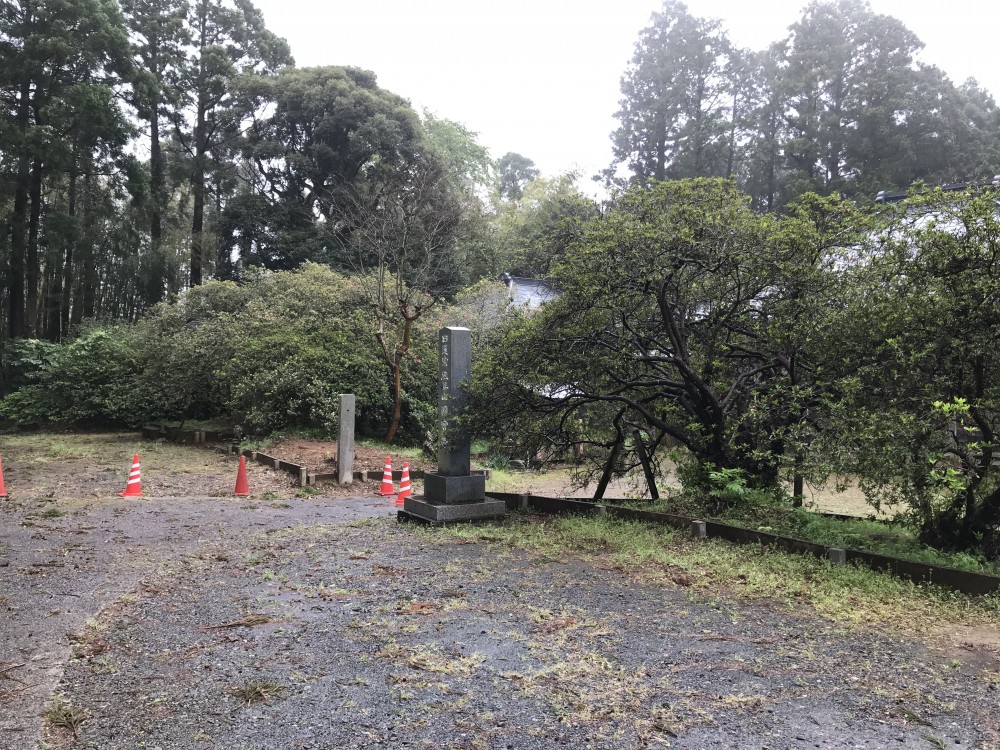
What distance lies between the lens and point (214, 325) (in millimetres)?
16406

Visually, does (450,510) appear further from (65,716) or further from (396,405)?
(396,405)

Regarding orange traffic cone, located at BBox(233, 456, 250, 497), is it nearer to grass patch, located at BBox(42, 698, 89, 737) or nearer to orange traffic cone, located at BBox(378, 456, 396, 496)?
orange traffic cone, located at BBox(378, 456, 396, 496)

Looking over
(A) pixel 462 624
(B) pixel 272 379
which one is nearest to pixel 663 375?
(A) pixel 462 624

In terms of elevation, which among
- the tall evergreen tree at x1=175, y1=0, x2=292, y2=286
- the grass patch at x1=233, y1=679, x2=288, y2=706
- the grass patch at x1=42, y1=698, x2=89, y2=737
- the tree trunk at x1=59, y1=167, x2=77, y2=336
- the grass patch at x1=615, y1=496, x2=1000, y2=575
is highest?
the tall evergreen tree at x1=175, y1=0, x2=292, y2=286

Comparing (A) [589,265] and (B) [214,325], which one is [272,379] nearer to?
(B) [214,325]

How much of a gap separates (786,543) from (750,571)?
2.67 ft

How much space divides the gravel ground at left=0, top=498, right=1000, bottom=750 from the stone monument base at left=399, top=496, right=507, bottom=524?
1667 millimetres

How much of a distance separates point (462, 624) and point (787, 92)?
28664 millimetres

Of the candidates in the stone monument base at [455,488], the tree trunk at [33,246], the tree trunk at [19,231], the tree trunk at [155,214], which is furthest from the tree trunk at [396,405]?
the tree trunk at [19,231]

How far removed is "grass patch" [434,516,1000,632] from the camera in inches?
169

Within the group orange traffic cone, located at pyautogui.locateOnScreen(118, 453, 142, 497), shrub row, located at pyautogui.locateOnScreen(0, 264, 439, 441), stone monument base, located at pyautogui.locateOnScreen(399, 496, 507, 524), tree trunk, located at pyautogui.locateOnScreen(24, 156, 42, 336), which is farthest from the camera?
tree trunk, located at pyautogui.locateOnScreen(24, 156, 42, 336)

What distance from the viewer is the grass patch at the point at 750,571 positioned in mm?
4285

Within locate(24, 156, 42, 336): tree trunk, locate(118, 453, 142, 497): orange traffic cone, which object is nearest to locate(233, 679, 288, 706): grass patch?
locate(118, 453, 142, 497): orange traffic cone

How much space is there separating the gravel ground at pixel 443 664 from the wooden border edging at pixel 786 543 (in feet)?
4.02
